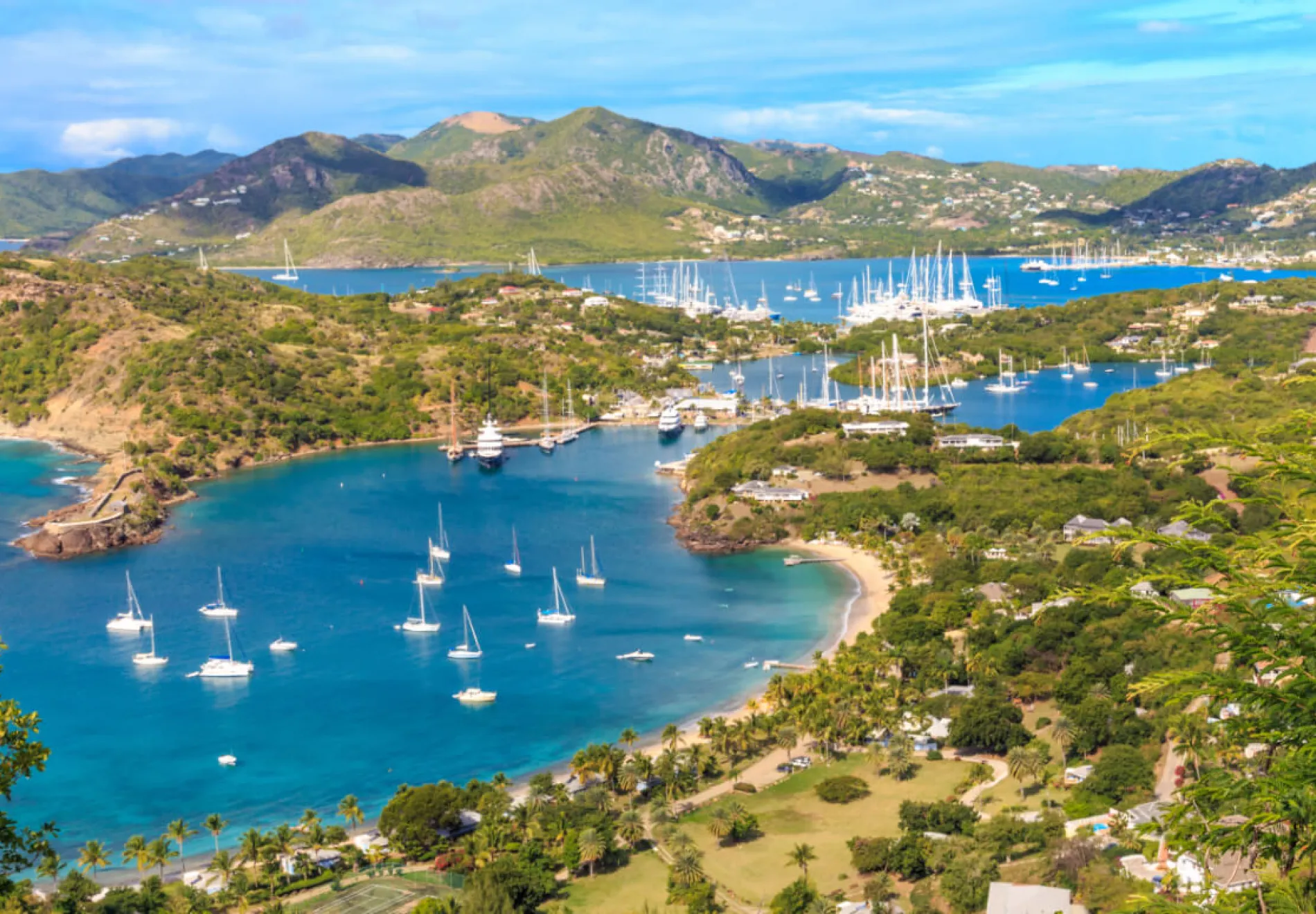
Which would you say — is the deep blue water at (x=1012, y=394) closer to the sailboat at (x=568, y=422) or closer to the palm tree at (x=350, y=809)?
the sailboat at (x=568, y=422)

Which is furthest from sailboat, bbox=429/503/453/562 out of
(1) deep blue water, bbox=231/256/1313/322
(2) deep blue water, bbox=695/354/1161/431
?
(1) deep blue water, bbox=231/256/1313/322

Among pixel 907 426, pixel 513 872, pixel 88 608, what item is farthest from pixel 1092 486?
pixel 88 608

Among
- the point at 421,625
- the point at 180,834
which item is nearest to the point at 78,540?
the point at 421,625

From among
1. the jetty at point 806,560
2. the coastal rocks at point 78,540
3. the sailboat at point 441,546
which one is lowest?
the jetty at point 806,560

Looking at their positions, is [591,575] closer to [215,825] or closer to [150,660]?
[150,660]

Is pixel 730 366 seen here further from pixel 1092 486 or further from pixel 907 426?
pixel 1092 486

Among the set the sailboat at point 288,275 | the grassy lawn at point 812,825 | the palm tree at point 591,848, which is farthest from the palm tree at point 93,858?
the sailboat at point 288,275

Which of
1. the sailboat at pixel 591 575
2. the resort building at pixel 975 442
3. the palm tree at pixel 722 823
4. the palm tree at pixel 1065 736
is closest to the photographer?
the palm tree at pixel 722 823
